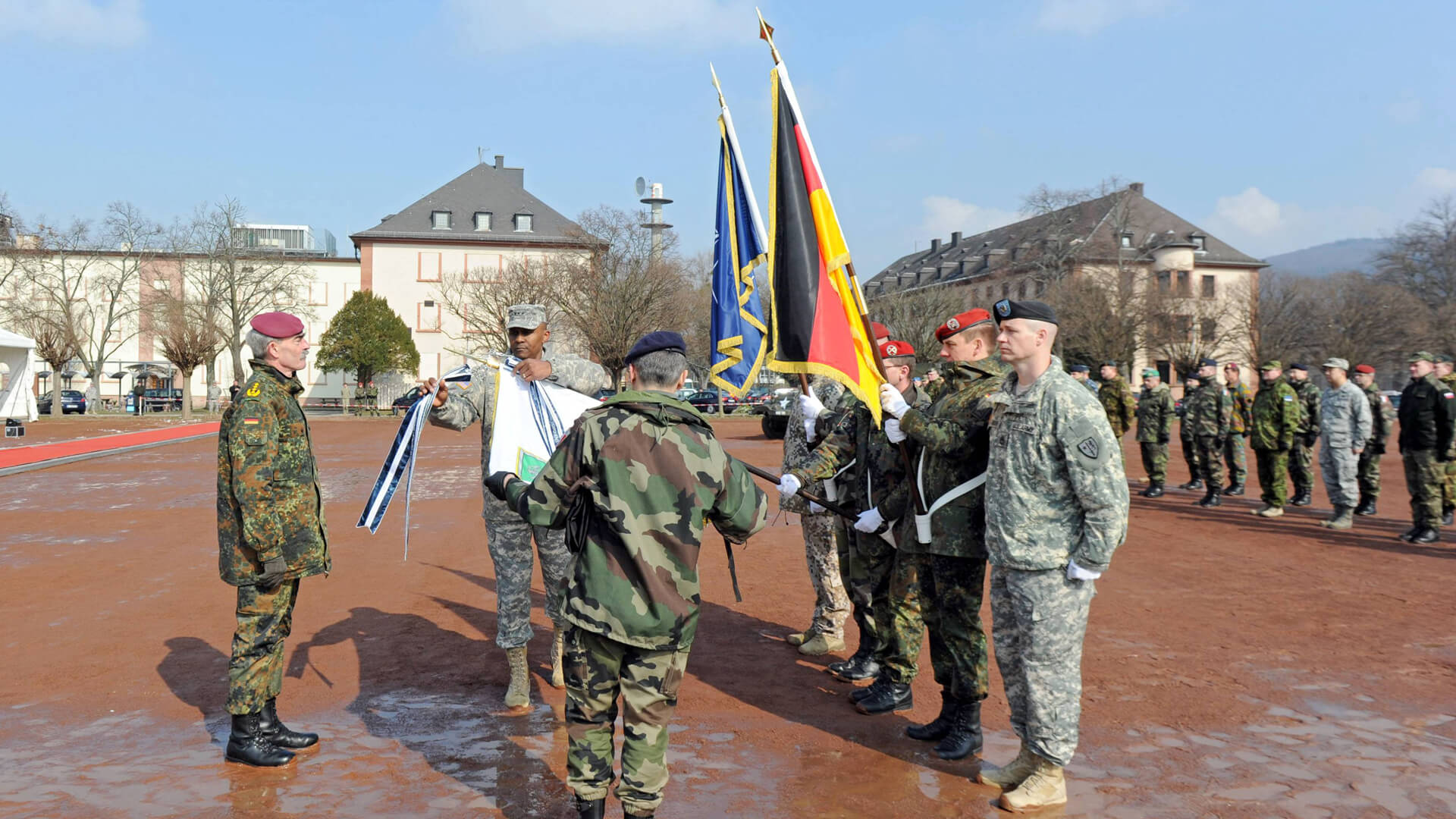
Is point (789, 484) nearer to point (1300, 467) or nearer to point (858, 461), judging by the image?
point (858, 461)

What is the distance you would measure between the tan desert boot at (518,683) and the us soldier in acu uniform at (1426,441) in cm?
1031

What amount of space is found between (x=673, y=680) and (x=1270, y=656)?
4.70 meters

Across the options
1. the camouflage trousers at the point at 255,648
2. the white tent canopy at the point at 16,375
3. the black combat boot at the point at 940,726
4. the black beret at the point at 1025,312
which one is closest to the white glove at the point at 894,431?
the black beret at the point at 1025,312

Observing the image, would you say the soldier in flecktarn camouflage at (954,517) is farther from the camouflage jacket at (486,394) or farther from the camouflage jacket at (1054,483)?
the camouflage jacket at (486,394)

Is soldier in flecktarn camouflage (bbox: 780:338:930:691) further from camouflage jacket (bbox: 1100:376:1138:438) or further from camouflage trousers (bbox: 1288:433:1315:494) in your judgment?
camouflage trousers (bbox: 1288:433:1315:494)

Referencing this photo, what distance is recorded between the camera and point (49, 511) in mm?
13430

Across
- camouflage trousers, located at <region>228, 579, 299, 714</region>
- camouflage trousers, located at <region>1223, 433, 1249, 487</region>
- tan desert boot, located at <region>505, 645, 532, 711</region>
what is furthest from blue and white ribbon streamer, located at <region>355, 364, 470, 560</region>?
camouflage trousers, located at <region>1223, 433, 1249, 487</region>

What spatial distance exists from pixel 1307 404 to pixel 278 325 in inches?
593

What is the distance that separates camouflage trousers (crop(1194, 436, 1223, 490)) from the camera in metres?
14.4

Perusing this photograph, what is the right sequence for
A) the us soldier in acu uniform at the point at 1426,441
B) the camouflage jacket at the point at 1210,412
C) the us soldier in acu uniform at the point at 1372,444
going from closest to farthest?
the us soldier in acu uniform at the point at 1426,441 → the us soldier in acu uniform at the point at 1372,444 → the camouflage jacket at the point at 1210,412

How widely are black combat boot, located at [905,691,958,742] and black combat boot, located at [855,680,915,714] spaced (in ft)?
1.08

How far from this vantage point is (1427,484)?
1091 cm

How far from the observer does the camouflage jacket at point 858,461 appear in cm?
534

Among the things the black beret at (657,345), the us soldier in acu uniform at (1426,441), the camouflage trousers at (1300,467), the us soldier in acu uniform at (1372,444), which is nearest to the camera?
the black beret at (657,345)
